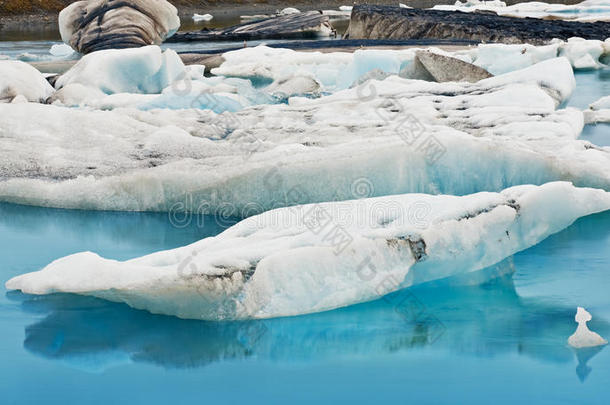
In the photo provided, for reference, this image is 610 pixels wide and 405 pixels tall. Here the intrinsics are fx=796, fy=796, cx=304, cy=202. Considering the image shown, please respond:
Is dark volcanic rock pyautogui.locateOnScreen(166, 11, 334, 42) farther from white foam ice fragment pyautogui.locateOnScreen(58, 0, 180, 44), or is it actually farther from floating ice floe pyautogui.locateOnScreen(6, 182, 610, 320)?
floating ice floe pyautogui.locateOnScreen(6, 182, 610, 320)

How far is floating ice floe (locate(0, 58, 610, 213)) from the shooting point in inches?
179

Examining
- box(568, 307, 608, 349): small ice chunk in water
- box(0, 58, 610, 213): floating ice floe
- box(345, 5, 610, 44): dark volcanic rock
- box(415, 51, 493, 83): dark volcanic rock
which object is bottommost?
box(345, 5, 610, 44): dark volcanic rock

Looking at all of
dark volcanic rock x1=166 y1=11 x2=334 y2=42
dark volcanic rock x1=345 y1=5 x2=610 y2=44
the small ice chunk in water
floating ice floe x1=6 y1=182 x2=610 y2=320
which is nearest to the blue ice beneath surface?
dark volcanic rock x1=345 y1=5 x2=610 y2=44

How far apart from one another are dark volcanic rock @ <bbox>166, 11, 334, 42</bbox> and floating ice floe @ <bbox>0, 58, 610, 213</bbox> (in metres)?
10.9

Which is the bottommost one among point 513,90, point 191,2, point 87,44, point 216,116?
point 191,2

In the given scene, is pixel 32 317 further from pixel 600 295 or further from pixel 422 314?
pixel 600 295

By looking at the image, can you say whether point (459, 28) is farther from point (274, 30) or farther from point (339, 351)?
point (339, 351)

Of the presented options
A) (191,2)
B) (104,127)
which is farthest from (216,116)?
(191,2)

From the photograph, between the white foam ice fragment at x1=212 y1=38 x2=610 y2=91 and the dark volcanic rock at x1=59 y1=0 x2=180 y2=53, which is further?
the dark volcanic rock at x1=59 y1=0 x2=180 y2=53

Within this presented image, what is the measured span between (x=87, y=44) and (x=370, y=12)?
6.55m

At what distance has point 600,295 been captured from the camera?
11.2ft

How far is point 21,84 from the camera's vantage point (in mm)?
8438

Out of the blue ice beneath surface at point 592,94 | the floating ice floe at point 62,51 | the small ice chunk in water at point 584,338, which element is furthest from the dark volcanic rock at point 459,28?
the small ice chunk in water at point 584,338

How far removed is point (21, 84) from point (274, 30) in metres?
10.7
